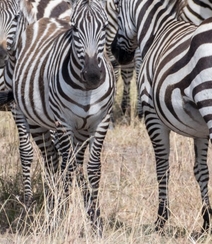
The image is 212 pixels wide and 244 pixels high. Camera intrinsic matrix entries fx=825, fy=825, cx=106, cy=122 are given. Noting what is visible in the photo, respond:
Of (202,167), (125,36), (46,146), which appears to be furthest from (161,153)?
(46,146)

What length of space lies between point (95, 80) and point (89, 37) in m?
0.37

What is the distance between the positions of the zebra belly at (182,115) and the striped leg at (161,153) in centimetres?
48

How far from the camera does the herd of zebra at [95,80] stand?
19.1ft

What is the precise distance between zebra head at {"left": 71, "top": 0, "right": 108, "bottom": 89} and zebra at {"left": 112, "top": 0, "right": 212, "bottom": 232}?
1.48 feet

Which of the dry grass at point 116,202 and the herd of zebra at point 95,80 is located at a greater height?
the herd of zebra at point 95,80

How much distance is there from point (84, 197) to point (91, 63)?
1.36 metres

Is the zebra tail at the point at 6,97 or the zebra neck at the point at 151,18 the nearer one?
the zebra neck at the point at 151,18

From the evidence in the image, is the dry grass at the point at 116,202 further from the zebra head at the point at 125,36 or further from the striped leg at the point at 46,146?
the zebra head at the point at 125,36

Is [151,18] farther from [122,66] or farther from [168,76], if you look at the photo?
[122,66]

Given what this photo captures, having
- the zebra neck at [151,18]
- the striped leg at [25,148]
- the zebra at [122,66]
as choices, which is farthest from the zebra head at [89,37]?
the zebra at [122,66]

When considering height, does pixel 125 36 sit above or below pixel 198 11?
below

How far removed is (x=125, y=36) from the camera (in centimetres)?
761

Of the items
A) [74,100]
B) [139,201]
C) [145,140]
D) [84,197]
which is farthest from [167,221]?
[145,140]

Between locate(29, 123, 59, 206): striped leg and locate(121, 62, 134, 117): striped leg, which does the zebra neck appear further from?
locate(121, 62, 134, 117): striped leg
